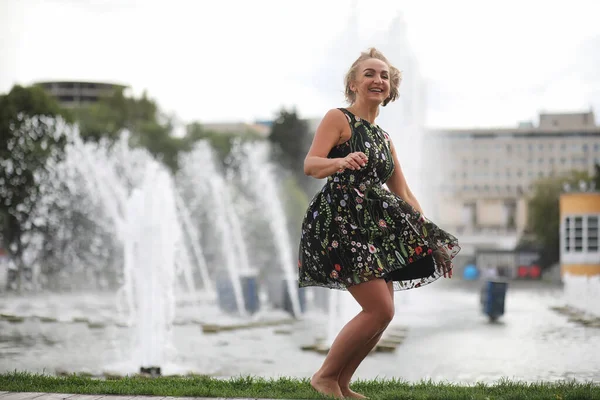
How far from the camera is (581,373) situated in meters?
8.92

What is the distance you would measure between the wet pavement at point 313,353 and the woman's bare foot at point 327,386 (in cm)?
378

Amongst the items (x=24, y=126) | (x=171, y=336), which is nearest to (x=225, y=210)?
(x=24, y=126)

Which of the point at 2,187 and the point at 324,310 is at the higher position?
the point at 2,187

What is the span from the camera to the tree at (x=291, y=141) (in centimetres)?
5975

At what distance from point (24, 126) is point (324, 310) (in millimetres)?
23660

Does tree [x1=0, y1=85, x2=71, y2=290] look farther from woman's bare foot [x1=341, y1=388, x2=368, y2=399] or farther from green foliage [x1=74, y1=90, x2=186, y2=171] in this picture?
woman's bare foot [x1=341, y1=388, x2=368, y2=399]

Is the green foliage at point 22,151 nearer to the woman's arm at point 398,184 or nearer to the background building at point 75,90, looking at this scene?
the woman's arm at point 398,184

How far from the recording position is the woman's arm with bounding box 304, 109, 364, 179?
4762 millimetres

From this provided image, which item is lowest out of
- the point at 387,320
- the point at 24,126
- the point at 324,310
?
the point at 324,310

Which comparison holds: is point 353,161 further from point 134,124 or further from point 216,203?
point 134,124

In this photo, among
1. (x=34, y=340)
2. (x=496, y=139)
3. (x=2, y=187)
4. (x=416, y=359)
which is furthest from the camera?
(x=496, y=139)

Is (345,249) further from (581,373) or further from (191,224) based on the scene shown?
(191,224)

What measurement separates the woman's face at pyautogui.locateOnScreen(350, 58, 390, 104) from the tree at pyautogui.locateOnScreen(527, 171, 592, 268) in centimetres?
5487

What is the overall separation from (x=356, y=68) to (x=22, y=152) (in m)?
37.2
